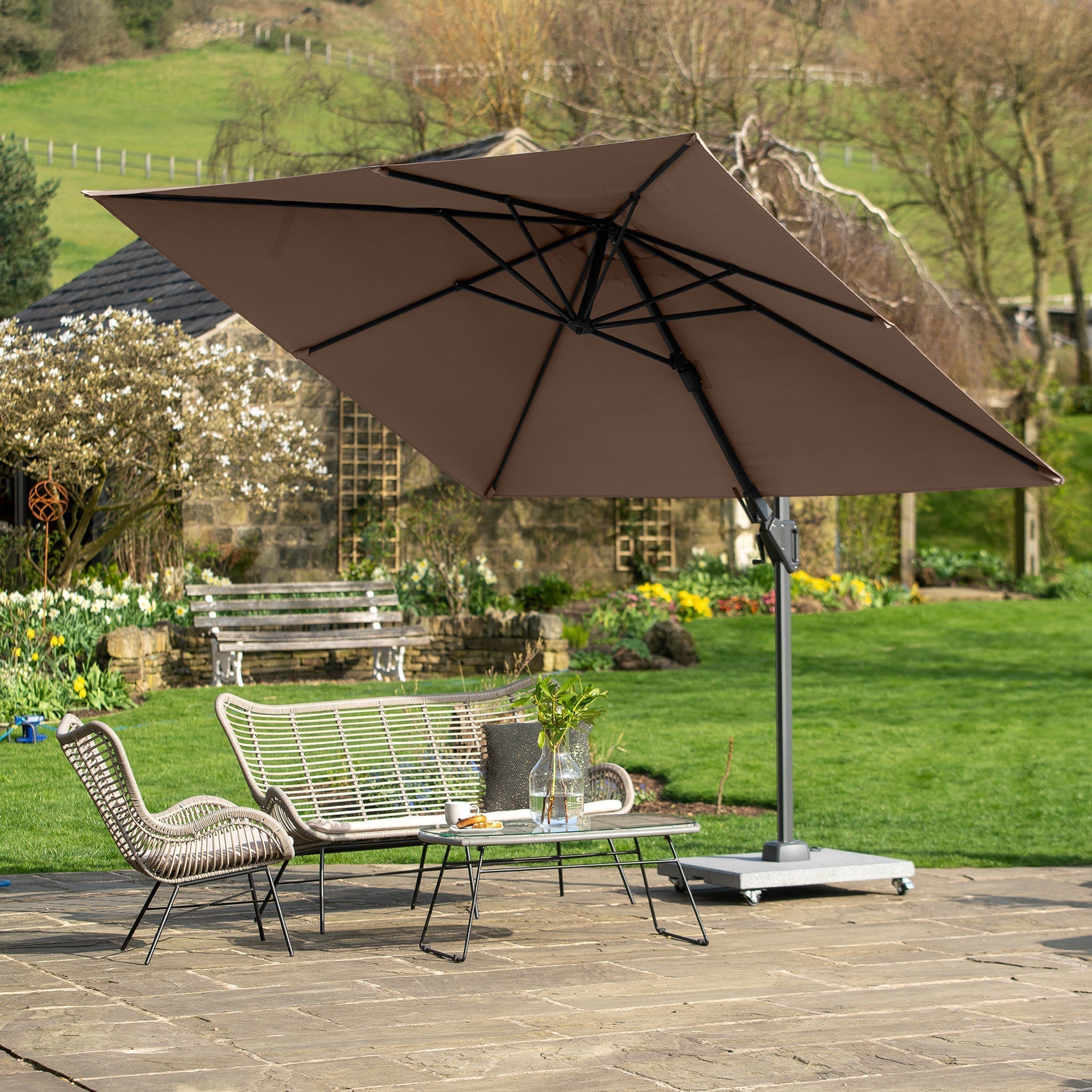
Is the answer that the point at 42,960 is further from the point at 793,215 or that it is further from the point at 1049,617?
the point at 793,215

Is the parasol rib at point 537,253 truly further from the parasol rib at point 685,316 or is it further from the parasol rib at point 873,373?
the parasol rib at point 873,373

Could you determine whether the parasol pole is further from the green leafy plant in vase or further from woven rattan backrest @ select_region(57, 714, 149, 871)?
woven rattan backrest @ select_region(57, 714, 149, 871)

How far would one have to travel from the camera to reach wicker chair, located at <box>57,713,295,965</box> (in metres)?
4.70

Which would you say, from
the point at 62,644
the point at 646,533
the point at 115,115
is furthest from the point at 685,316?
the point at 115,115

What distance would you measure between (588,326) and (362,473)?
35.8 feet

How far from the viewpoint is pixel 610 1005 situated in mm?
4141

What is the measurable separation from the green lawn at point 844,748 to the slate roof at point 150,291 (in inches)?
211

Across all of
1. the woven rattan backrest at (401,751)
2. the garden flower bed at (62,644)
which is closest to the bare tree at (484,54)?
the garden flower bed at (62,644)

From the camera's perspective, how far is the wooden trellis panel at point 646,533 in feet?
54.7

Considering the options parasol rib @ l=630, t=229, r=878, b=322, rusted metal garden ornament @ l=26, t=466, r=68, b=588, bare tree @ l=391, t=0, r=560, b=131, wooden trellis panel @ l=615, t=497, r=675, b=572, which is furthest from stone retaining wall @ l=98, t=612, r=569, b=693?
bare tree @ l=391, t=0, r=560, b=131

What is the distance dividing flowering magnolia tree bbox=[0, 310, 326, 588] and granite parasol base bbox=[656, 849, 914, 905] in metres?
7.85

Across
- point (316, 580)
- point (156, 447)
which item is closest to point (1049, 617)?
point (316, 580)

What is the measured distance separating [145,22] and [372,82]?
78.1 feet

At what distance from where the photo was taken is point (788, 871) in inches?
225
